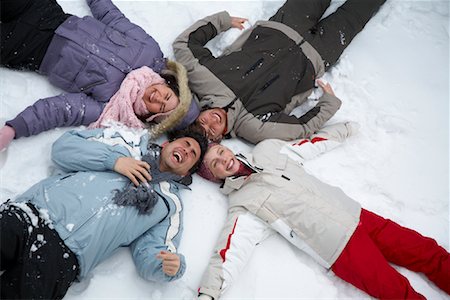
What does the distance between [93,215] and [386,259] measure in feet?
4.94

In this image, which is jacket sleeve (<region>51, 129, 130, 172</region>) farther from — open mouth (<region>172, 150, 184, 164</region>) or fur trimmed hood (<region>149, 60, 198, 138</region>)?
fur trimmed hood (<region>149, 60, 198, 138</region>)

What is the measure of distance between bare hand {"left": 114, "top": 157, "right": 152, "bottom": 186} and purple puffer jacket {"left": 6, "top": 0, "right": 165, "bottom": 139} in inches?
19.2

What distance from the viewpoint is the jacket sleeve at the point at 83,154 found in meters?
2.02

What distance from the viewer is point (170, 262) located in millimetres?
1857

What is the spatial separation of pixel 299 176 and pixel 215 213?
1.65ft

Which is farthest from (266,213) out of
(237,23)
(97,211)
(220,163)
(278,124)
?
(237,23)

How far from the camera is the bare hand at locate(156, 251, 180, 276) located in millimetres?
1856

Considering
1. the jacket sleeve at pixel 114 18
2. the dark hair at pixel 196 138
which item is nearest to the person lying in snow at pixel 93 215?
the dark hair at pixel 196 138

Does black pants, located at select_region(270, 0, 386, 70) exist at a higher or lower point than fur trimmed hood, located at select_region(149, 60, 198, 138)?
higher

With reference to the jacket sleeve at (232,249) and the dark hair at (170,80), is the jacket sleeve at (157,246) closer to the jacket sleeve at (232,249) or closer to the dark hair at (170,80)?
the jacket sleeve at (232,249)

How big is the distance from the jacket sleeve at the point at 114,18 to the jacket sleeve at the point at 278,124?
76 centimetres

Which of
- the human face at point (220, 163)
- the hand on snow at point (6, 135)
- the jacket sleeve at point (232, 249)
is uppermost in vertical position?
the hand on snow at point (6, 135)

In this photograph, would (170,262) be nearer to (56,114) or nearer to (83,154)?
(83,154)

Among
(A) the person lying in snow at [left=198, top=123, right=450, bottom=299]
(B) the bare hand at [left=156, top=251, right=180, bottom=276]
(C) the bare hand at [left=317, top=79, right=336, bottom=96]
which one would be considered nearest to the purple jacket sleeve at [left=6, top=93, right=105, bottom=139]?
(A) the person lying in snow at [left=198, top=123, right=450, bottom=299]
